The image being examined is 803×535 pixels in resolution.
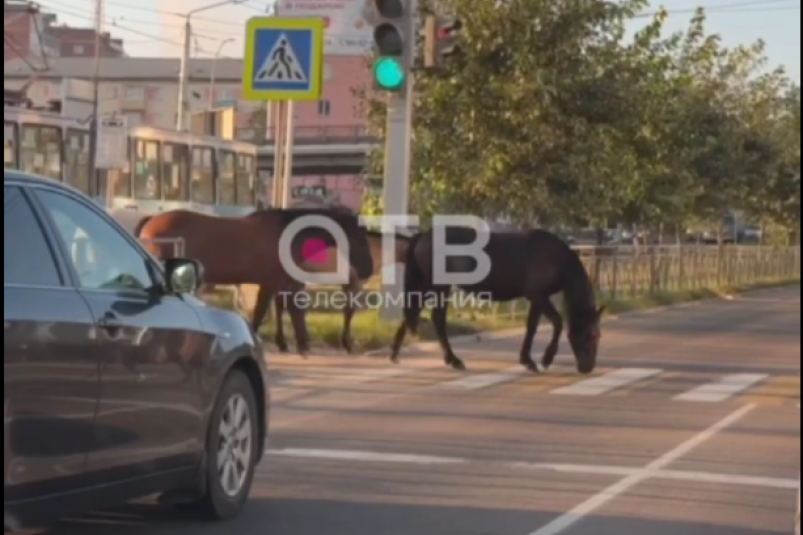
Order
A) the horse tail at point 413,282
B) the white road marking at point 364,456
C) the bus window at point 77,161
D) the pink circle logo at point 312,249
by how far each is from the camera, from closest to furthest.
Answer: the white road marking at point 364,456 → the pink circle logo at point 312,249 → the horse tail at point 413,282 → the bus window at point 77,161

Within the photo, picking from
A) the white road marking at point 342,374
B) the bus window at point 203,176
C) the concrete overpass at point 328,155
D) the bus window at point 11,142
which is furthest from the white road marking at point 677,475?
the concrete overpass at point 328,155

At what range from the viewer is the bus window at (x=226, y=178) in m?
33.2

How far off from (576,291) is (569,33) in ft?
26.0

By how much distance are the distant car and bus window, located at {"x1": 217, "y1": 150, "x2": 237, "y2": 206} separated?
24.6 m

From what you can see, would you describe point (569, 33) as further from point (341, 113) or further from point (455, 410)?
point (341, 113)

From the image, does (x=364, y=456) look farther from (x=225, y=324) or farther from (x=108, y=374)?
(x=108, y=374)

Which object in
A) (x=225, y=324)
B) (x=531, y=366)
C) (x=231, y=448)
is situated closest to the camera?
(x=225, y=324)

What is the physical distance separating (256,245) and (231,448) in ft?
Result: 33.3

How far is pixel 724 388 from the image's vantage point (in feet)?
53.9

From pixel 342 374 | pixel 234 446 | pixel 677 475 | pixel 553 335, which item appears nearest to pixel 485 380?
pixel 342 374

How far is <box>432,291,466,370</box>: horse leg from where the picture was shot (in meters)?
17.9

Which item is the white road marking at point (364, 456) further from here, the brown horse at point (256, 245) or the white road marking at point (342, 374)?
the brown horse at point (256, 245)

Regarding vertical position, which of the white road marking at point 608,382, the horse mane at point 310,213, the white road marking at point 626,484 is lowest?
the white road marking at point 626,484

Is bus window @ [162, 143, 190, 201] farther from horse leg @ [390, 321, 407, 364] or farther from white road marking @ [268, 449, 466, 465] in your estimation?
white road marking @ [268, 449, 466, 465]
